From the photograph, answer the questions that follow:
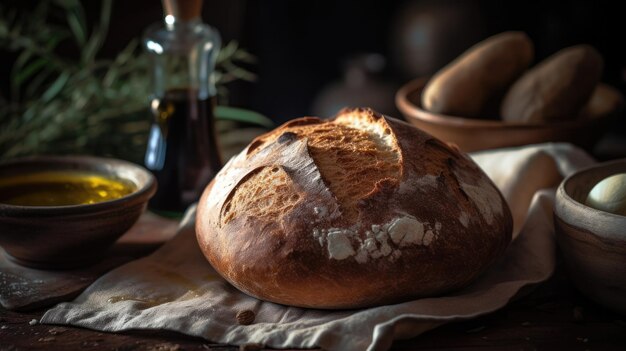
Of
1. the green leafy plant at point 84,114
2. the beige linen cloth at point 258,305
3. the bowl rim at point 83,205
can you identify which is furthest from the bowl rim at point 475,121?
the bowl rim at point 83,205

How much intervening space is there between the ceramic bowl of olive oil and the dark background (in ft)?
3.88

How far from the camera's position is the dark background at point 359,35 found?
2.71 m

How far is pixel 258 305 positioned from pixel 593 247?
17.5 inches

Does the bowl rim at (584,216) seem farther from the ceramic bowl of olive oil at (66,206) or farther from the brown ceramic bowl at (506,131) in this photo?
the ceramic bowl of olive oil at (66,206)

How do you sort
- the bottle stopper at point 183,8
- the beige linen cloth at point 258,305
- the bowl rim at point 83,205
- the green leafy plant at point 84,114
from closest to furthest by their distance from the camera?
the beige linen cloth at point 258,305 → the bowl rim at point 83,205 → the bottle stopper at point 183,8 → the green leafy plant at point 84,114

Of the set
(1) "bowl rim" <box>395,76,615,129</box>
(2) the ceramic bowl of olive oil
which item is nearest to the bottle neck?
(2) the ceramic bowl of olive oil

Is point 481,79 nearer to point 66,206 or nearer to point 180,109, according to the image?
point 180,109

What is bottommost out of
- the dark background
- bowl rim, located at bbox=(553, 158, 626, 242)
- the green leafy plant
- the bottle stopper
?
the dark background

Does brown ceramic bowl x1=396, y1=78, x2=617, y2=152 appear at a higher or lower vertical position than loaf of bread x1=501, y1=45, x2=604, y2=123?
lower

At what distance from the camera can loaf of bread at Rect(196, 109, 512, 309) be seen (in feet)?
3.36

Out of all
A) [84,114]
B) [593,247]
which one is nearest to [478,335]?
[593,247]

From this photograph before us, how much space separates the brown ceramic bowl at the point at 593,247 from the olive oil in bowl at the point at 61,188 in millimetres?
642

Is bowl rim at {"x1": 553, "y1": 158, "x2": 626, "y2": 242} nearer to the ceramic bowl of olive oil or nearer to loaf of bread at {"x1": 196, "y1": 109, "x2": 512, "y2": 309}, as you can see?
loaf of bread at {"x1": 196, "y1": 109, "x2": 512, "y2": 309}

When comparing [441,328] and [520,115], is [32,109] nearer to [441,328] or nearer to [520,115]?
[520,115]
